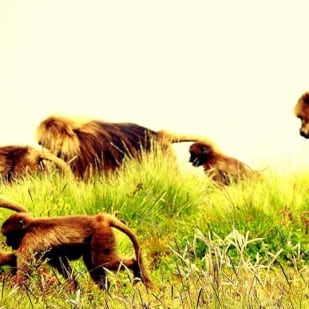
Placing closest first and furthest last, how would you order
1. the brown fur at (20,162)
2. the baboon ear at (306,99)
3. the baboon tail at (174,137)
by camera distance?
the baboon ear at (306,99) < the brown fur at (20,162) < the baboon tail at (174,137)

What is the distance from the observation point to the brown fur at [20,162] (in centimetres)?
1228

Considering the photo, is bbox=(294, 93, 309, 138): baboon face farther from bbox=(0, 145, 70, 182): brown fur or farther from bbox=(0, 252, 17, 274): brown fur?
bbox=(0, 252, 17, 274): brown fur

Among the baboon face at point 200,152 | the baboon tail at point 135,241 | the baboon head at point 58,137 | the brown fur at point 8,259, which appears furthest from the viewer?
the baboon face at point 200,152

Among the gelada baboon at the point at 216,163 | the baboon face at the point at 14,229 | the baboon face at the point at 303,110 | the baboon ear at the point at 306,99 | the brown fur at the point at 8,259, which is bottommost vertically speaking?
the gelada baboon at the point at 216,163

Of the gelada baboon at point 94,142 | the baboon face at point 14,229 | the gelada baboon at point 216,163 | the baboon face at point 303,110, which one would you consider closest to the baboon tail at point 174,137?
the gelada baboon at point 94,142

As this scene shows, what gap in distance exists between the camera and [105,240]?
7.07m

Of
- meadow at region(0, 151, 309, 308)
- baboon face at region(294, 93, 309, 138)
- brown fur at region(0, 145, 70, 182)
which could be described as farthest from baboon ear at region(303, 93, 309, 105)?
brown fur at region(0, 145, 70, 182)

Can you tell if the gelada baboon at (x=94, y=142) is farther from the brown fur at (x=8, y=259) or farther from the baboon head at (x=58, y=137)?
the brown fur at (x=8, y=259)

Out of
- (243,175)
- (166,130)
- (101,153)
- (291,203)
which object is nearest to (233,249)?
(291,203)

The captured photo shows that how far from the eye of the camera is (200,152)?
1287 cm

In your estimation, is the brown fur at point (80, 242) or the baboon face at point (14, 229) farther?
the baboon face at point (14, 229)

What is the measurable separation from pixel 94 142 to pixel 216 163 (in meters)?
1.55

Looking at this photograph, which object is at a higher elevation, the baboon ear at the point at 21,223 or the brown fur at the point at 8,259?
the baboon ear at the point at 21,223

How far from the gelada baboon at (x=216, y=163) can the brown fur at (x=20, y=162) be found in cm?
196
